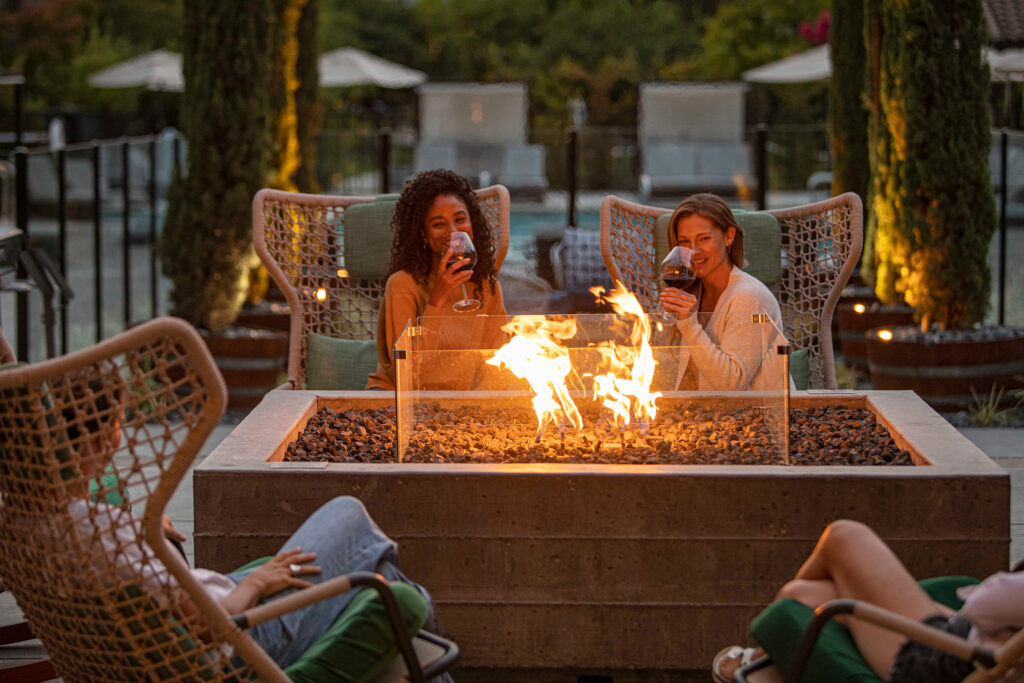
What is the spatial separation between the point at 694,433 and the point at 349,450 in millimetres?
889

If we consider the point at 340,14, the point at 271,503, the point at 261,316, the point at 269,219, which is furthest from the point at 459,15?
the point at 271,503

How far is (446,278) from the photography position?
387 centimetres

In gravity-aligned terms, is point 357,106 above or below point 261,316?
above

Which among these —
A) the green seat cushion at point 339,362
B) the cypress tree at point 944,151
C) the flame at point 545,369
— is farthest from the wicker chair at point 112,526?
the cypress tree at point 944,151

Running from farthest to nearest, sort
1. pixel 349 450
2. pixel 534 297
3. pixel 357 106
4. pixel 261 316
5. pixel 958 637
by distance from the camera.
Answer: pixel 357 106 → pixel 261 316 → pixel 534 297 → pixel 349 450 → pixel 958 637

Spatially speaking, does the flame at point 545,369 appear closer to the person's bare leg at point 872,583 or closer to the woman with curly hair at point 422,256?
the woman with curly hair at point 422,256

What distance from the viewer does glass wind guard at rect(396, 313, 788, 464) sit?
3189mm

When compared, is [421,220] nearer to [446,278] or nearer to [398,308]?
[398,308]

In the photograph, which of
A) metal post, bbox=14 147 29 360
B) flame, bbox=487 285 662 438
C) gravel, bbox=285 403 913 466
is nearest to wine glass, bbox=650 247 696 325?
flame, bbox=487 285 662 438

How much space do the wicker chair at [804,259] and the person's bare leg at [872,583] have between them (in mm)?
2097

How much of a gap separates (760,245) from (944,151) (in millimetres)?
1999

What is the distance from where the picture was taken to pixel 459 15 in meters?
26.6

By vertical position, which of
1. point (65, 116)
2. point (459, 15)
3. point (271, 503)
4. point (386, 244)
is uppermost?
point (459, 15)

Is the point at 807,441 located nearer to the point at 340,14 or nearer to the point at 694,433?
the point at 694,433
